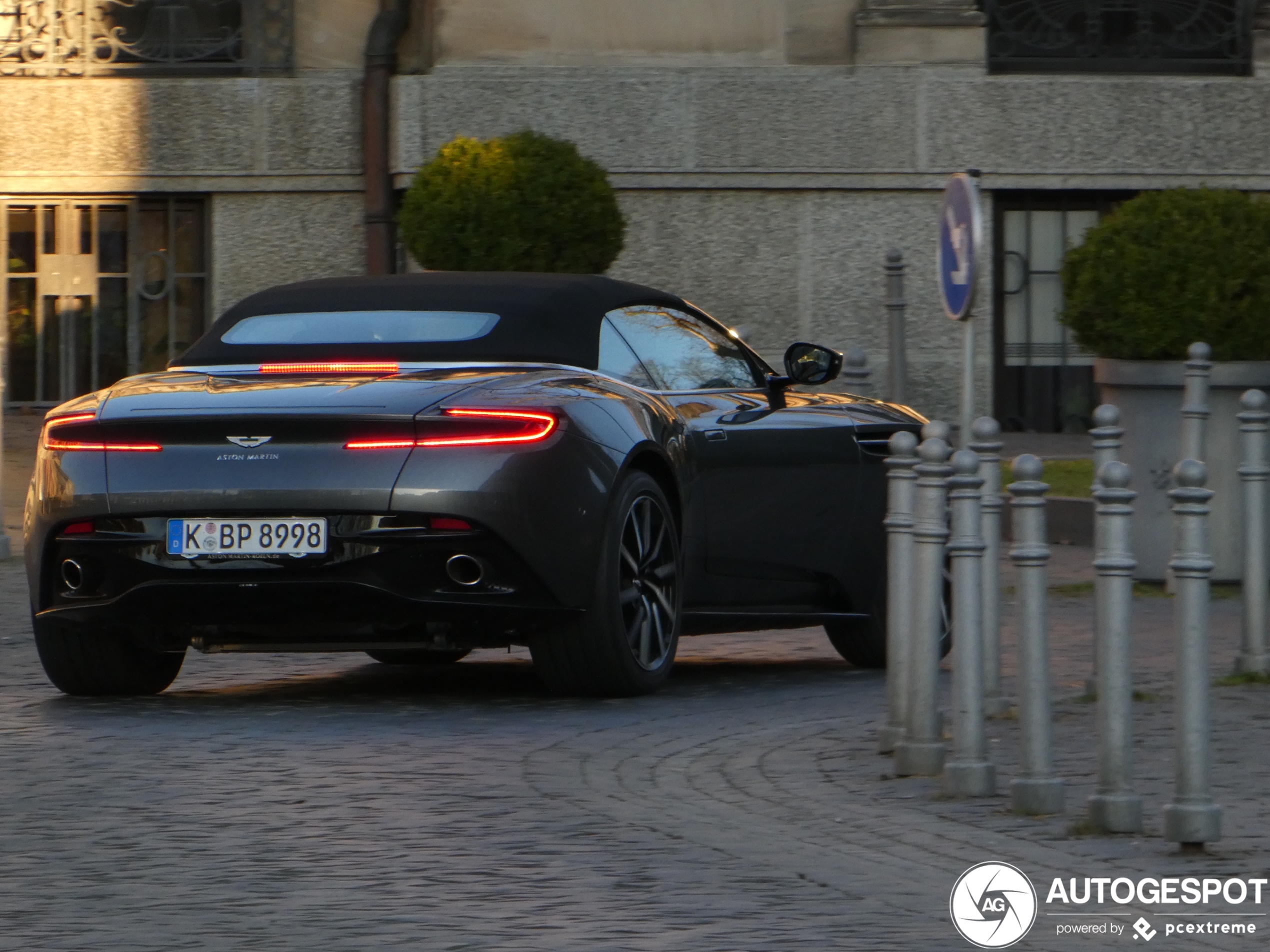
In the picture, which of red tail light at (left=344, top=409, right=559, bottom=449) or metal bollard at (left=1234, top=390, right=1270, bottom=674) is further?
metal bollard at (left=1234, top=390, right=1270, bottom=674)

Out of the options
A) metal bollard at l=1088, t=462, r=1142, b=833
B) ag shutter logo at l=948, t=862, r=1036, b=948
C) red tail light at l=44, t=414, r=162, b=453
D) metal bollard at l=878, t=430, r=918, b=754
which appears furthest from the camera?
red tail light at l=44, t=414, r=162, b=453

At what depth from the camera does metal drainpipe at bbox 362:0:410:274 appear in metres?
20.1

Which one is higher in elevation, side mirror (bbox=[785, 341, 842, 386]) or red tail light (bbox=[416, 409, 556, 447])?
side mirror (bbox=[785, 341, 842, 386])

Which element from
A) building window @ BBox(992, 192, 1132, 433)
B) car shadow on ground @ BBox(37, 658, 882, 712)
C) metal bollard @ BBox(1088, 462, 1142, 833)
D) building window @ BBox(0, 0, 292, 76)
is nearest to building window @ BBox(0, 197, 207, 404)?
building window @ BBox(0, 0, 292, 76)

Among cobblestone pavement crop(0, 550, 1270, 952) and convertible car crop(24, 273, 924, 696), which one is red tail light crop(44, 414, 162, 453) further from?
cobblestone pavement crop(0, 550, 1270, 952)

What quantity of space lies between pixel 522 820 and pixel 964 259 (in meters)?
4.35

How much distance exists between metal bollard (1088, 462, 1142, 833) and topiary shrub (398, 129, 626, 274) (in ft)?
39.2

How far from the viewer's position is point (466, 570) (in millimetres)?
7551

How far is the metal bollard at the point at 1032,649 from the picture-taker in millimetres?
5859

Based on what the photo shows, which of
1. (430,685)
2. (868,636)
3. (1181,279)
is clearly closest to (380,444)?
(430,685)

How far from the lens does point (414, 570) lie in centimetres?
750

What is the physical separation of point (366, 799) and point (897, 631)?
1496 mm

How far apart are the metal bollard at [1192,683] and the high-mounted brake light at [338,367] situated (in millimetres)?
3093

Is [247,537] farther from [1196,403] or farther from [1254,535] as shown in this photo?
[1196,403]
